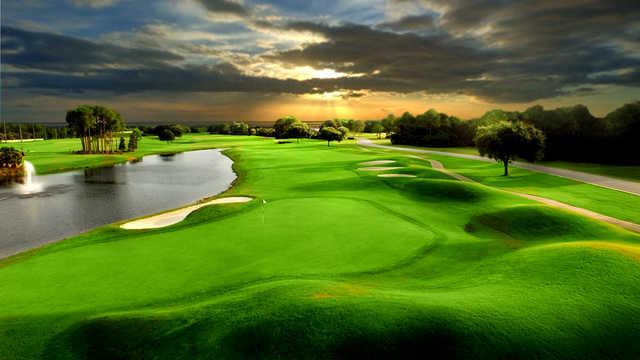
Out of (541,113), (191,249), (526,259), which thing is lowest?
(191,249)

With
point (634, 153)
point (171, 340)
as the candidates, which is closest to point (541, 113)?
point (634, 153)

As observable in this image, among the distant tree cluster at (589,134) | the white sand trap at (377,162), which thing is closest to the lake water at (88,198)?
the white sand trap at (377,162)

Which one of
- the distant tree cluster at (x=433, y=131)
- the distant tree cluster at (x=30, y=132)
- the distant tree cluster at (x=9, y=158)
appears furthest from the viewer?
the distant tree cluster at (x=30, y=132)

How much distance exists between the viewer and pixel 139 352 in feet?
32.0

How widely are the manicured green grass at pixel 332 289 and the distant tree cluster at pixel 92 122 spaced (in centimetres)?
8207

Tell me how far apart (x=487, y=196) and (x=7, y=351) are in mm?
33118

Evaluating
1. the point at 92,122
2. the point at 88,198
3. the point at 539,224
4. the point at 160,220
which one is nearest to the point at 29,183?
the point at 88,198

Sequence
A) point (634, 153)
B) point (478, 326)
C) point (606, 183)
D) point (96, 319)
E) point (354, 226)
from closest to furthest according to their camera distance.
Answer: point (478, 326) < point (96, 319) < point (354, 226) < point (606, 183) < point (634, 153)

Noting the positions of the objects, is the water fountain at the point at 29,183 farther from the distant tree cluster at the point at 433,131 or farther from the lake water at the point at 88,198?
the distant tree cluster at the point at 433,131

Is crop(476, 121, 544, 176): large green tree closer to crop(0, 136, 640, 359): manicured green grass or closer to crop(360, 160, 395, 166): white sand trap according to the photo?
crop(360, 160, 395, 166): white sand trap

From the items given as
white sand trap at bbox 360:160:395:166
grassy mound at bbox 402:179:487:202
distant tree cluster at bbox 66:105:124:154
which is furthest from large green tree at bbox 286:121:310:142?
grassy mound at bbox 402:179:487:202

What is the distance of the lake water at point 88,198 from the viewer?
95.9 feet

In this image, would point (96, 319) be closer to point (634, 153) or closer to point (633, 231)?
point (633, 231)

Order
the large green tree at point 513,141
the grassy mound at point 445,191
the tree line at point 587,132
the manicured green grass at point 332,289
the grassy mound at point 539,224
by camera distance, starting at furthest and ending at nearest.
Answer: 1. the tree line at point 587,132
2. the large green tree at point 513,141
3. the grassy mound at point 445,191
4. the grassy mound at point 539,224
5. the manicured green grass at point 332,289
